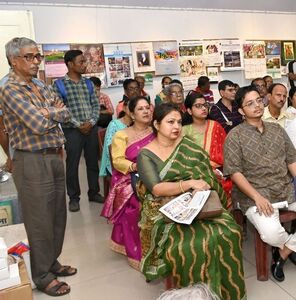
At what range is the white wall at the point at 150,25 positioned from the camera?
4.91m

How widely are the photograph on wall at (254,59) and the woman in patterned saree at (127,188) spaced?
14.2ft

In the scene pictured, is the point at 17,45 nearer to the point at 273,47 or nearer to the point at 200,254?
the point at 200,254

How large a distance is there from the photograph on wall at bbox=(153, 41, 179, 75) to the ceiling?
602 mm

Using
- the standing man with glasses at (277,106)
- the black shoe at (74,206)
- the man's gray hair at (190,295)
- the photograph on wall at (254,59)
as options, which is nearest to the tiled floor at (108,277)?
the black shoe at (74,206)

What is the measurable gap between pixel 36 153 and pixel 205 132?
1338 millimetres

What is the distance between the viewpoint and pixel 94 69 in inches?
206

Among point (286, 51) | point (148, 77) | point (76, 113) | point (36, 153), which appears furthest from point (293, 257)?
point (286, 51)

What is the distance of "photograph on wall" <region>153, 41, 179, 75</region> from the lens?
5578 millimetres

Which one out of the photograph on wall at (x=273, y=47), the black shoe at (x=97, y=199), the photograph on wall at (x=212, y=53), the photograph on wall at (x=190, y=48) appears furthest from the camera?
the photograph on wall at (x=273, y=47)

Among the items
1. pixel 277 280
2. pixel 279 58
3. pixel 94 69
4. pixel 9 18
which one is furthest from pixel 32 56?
pixel 279 58

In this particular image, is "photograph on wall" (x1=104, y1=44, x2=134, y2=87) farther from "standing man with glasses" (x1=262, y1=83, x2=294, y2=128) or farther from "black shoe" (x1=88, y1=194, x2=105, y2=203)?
"standing man with glasses" (x1=262, y1=83, x2=294, y2=128)

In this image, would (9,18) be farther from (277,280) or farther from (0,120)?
(277,280)

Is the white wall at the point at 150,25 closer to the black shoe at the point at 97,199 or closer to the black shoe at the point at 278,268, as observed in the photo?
the black shoe at the point at 97,199

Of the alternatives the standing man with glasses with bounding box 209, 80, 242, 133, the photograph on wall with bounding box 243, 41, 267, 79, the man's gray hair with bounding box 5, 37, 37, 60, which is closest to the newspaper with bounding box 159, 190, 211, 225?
the man's gray hair with bounding box 5, 37, 37, 60
